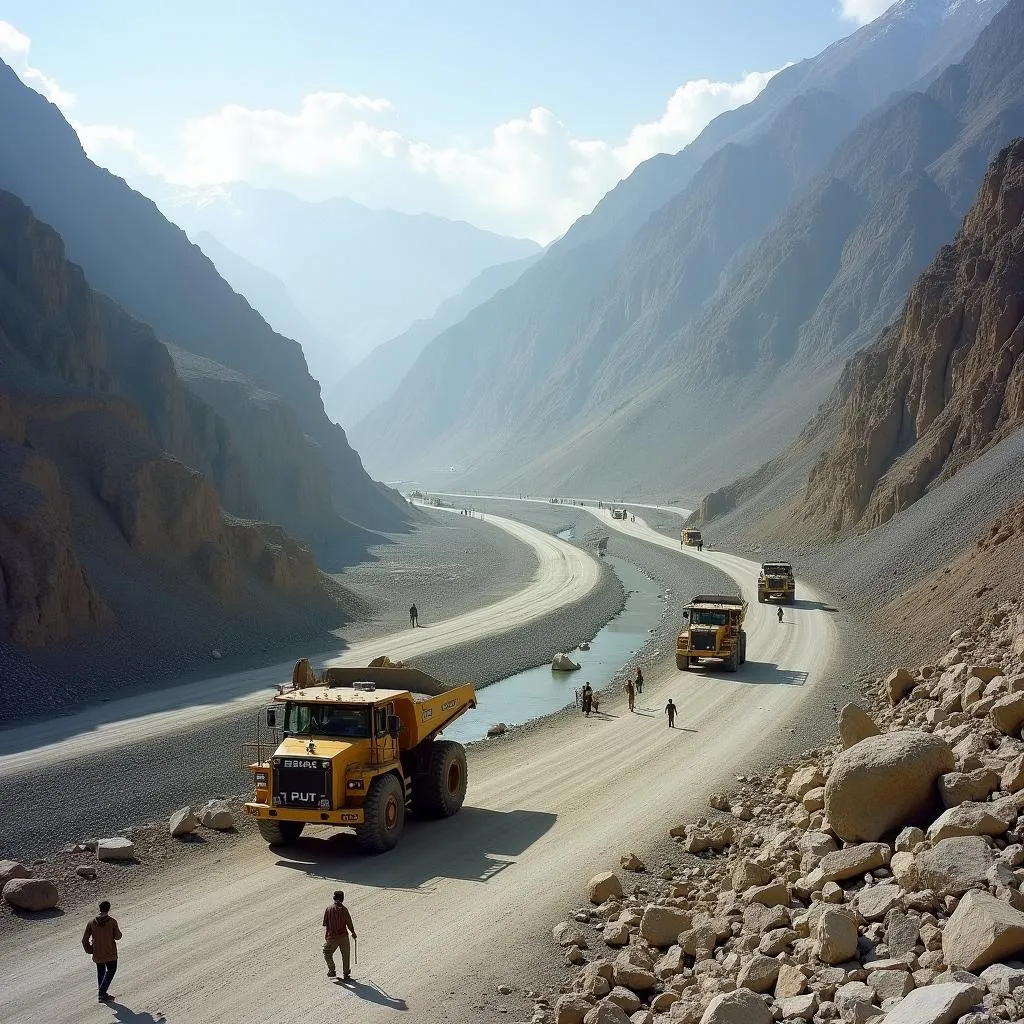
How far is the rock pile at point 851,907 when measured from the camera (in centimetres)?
877

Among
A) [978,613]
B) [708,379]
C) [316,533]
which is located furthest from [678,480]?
[978,613]

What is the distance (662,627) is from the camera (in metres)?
49.4

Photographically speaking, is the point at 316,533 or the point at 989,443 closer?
the point at 989,443

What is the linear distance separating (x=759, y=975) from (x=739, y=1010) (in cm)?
97

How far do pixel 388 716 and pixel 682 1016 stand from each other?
8.20m

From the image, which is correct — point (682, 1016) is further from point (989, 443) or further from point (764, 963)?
point (989, 443)

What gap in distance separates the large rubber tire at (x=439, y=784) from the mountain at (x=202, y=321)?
61.2m

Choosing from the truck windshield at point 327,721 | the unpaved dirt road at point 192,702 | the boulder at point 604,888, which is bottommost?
the boulder at point 604,888

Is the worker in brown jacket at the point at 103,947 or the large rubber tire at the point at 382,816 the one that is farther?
the large rubber tire at the point at 382,816

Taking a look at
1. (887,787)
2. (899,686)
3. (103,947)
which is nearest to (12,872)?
(103,947)

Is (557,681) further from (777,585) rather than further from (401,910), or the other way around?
(401,910)

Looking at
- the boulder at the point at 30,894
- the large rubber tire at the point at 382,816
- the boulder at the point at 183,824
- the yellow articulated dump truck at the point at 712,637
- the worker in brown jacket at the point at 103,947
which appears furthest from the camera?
the yellow articulated dump truck at the point at 712,637

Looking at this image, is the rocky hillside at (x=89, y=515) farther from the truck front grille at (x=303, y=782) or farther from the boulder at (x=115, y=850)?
the truck front grille at (x=303, y=782)

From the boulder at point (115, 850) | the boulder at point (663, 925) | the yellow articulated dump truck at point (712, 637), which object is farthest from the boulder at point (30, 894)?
the yellow articulated dump truck at point (712, 637)
